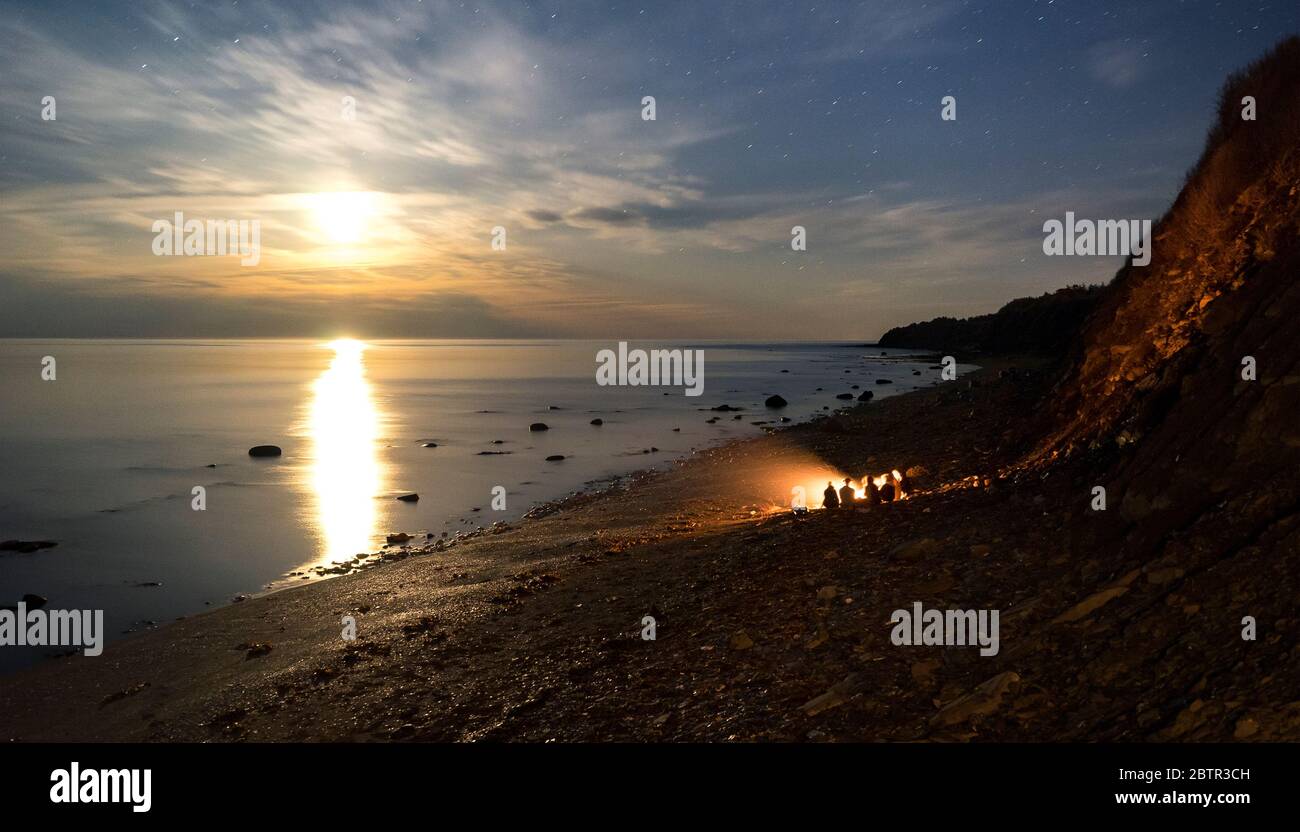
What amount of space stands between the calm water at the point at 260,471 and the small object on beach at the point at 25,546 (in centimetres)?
30

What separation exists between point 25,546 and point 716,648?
21.6m

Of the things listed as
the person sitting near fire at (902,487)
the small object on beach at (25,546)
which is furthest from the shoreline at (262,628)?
the small object on beach at (25,546)

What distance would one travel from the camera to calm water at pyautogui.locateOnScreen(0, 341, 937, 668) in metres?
18.1

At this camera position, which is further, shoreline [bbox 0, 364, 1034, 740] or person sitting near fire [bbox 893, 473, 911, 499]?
Answer: person sitting near fire [bbox 893, 473, 911, 499]

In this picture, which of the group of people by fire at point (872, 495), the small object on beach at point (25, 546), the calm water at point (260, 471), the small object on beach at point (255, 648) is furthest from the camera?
the small object on beach at point (25, 546)

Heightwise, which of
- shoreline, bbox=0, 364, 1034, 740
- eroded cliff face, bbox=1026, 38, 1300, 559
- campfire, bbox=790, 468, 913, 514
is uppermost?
eroded cliff face, bbox=1026, 38, 1300, 559

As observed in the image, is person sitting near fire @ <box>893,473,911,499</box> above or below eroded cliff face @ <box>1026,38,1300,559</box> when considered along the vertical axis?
below

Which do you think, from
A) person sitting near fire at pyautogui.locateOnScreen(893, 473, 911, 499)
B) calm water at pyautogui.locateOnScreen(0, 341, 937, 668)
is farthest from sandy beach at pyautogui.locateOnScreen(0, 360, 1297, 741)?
calm water at pyautogui.locateOnScreen(0, 341, 937, 668)

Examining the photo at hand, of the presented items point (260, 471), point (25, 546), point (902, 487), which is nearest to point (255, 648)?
point (902, 487)

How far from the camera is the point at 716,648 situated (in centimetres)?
835

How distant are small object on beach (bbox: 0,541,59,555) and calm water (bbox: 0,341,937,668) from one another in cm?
30

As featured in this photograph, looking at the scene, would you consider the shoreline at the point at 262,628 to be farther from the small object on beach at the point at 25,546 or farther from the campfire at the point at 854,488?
A: the small object on beach at the point at 25,546

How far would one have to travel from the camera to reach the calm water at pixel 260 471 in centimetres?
1806

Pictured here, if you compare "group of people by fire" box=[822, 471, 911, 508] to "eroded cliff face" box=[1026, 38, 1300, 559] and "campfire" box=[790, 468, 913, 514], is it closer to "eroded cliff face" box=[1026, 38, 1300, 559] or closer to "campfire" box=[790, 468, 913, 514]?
"campfire" box=[790, 468, 913, 514]
